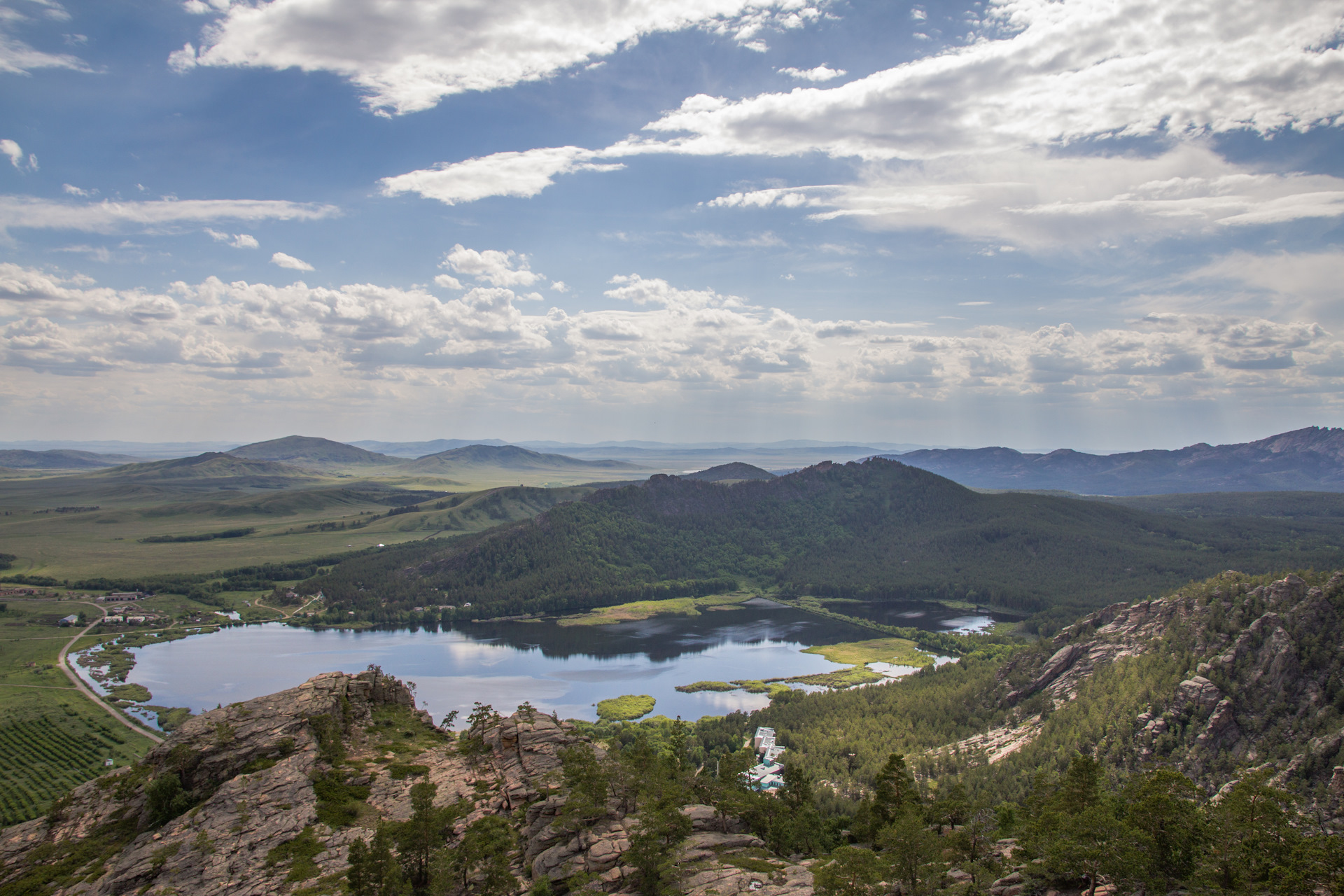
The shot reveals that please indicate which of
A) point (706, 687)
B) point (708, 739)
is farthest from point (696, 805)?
point (706, 687)

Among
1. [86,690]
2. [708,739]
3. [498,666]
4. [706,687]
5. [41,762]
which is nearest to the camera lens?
[41,762]

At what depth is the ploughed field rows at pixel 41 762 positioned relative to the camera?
97.1 m

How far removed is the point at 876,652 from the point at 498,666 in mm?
93139

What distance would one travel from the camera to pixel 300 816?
50125mm

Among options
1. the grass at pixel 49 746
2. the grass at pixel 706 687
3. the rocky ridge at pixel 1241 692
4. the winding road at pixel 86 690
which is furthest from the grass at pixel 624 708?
the grass at pixel 49 746

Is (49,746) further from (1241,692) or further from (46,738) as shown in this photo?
(1241,692)

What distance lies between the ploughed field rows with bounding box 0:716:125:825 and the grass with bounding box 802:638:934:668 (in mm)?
143215

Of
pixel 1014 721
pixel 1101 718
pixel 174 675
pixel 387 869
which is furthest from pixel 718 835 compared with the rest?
pixel 174 675

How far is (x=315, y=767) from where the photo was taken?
56.3 m

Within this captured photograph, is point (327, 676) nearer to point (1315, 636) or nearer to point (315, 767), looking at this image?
point (315, 767)

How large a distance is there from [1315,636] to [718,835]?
257 feet

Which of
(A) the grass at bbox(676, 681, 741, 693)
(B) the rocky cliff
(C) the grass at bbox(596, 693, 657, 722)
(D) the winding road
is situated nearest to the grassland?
(D) the winding road

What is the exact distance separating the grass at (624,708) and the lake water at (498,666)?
77.5 inches

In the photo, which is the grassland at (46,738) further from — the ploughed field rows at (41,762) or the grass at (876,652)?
the grass at (876,652)
